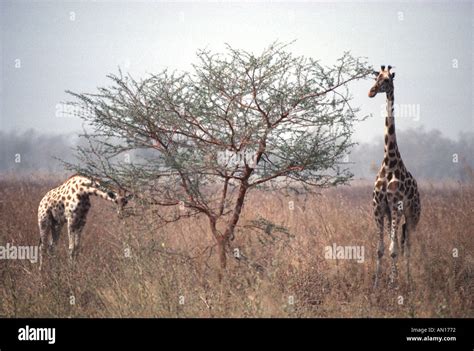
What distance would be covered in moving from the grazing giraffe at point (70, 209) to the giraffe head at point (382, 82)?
4.14 meters

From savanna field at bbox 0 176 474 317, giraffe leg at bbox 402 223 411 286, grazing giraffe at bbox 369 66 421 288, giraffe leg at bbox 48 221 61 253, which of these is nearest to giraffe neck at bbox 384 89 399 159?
grazing giraffe at bbox 369 66 421 288

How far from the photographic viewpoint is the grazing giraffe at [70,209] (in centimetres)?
1036

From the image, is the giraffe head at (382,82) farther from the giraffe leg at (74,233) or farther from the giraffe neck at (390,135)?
the giraffe leg at (74,233)

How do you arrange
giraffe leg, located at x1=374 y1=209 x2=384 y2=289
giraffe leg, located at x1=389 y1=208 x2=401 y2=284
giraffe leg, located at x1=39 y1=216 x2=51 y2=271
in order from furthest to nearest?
giraffe leg, located at x1=39 y1=216 x2=51 y2=271 → giraffe leg, located at x1=374 y1=209 x2=384 y2=289 → giraffe leg, located at x1=389 y1=208 x2=401 y2=284

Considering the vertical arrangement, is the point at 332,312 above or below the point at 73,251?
below

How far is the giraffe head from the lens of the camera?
9.04 metres

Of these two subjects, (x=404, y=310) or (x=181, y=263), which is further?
(x=181, y=263)

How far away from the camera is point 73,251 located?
10328mm

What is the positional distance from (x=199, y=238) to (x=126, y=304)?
3841mm

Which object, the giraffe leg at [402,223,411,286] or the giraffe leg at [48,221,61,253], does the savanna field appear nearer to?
the giraffe leg at [402,223,411,286]
